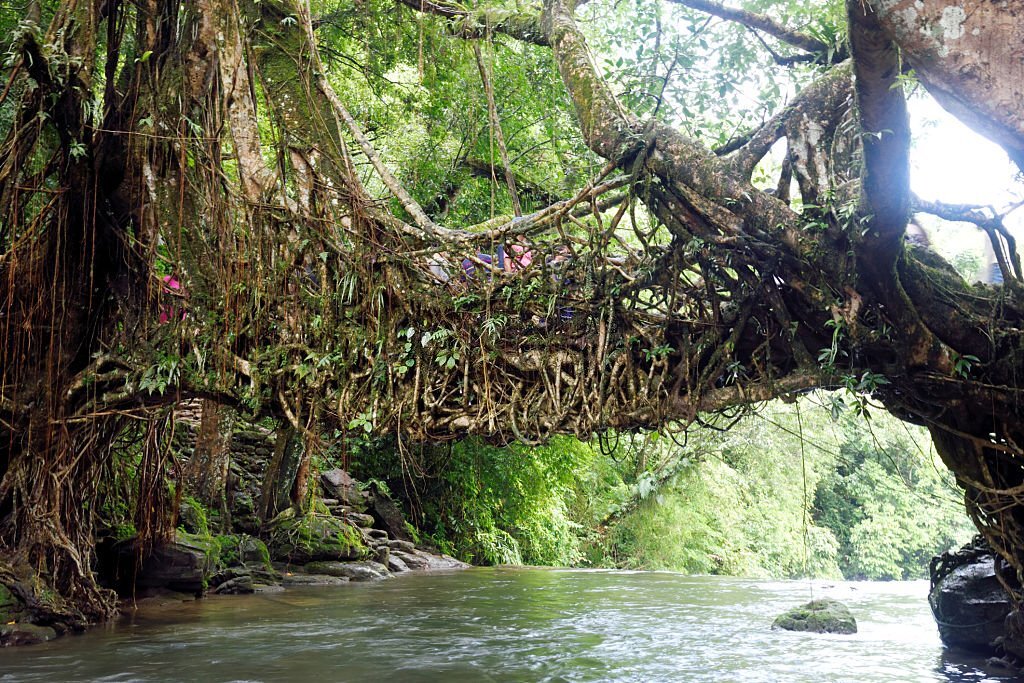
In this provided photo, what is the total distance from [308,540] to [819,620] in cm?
627

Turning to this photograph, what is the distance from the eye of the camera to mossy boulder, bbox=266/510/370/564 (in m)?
11.0

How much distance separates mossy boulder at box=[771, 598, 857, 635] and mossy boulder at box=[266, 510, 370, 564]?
223 inches

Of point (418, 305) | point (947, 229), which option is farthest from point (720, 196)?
point (947, 229)

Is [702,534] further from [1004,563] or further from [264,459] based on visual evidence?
[1004,563]

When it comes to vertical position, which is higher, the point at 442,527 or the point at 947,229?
the point at 947,229

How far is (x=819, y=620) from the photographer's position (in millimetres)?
7598

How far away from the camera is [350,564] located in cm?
1120

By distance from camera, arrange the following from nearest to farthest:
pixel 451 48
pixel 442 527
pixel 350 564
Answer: pixel 451 48 → pixel 350 564 → pixel 442 527

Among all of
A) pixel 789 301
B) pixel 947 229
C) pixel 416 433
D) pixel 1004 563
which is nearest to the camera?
pixel 789 301

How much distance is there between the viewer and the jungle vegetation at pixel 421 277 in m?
4.84

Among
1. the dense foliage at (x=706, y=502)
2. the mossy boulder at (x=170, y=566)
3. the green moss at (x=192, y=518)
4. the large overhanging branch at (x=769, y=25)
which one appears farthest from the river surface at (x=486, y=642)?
the large overhanging branch at (x=769, y=25)

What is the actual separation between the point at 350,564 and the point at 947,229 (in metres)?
10.3

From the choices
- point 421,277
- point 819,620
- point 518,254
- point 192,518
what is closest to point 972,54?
point 518,254

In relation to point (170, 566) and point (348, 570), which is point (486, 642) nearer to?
point (170, 566)
